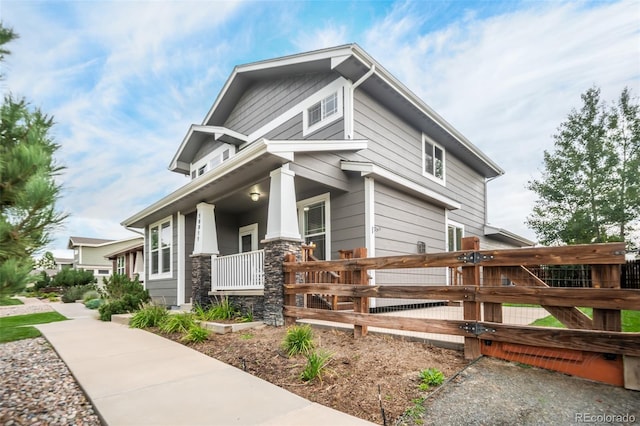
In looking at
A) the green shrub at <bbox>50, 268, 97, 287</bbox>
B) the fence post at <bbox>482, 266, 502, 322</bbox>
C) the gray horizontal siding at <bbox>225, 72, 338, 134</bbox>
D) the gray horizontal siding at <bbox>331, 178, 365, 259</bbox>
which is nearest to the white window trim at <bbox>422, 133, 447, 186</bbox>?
the gray horizontal siding at <bbox>331, 178, 365, 259</bbox>

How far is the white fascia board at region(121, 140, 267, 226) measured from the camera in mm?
6159

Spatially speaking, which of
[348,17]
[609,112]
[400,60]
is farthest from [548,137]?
[348,17]

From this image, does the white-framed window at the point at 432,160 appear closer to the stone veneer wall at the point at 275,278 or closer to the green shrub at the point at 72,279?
the stone veneer wall at the point at 275,278

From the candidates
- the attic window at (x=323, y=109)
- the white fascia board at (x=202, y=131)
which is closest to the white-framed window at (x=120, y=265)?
the white fascia board at (x=202, y=131)

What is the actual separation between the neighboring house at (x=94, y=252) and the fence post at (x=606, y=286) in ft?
113

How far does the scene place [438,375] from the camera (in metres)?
3.38

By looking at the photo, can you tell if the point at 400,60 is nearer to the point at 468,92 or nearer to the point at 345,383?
the point at 468,92

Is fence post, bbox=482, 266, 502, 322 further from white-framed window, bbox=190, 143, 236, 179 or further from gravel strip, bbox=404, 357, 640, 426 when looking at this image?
white-framed window, bbox=190, 143, 236, 179

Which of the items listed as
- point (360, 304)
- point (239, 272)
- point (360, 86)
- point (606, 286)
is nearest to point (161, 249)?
point (239, 272)

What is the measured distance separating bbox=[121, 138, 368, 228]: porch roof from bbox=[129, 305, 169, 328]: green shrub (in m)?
2.86

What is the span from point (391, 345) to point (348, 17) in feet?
30.0

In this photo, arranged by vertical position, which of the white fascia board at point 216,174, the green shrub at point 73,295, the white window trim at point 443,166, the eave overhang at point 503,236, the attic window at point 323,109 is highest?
the attic window at point 323,109

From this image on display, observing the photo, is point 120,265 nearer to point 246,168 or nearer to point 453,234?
point 246,168

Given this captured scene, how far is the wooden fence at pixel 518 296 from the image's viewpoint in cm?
318
